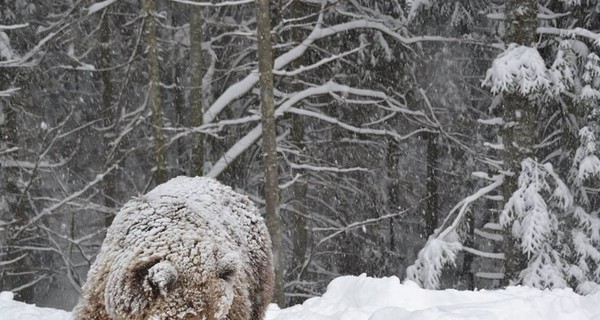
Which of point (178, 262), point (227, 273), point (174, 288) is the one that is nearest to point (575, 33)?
point (227, 273)

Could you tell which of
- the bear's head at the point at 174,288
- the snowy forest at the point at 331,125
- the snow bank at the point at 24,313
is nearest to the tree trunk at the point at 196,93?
the snowy forest at the point at 331,125


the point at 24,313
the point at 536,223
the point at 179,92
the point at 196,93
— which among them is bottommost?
the point at 24,313

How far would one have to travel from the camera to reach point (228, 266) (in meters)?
4.33

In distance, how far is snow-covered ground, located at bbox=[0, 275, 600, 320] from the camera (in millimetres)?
5391

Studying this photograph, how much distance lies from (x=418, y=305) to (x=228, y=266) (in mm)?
2648

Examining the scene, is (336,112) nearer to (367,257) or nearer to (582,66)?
(367,257)

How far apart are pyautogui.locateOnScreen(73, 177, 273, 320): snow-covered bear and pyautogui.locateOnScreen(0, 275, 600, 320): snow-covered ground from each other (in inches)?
37.2

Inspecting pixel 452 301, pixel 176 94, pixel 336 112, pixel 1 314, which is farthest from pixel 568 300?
pixel 176 94

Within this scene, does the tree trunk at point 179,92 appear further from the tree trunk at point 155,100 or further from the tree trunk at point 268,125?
the tree trunk at point 268,125

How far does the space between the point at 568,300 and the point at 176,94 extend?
14512mm

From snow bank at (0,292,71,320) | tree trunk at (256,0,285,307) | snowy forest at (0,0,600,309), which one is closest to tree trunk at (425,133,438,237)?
snowy forest at (0,0,600,309)

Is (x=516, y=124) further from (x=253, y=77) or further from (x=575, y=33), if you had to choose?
(x=253, y=77)

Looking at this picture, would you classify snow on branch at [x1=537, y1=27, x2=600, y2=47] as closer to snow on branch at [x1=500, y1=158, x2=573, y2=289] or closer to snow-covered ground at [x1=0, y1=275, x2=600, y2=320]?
snow on branch at [x1=500, y1=158, x2=573, y2=289]

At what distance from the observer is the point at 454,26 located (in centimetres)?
1738
